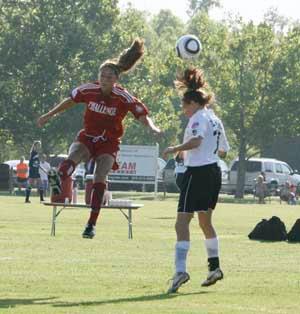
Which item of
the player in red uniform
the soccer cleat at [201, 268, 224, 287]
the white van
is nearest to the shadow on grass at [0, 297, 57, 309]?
the soccer cleat at [201, 268, 224, 287]

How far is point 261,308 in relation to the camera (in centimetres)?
1042

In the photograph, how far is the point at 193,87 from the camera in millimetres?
12266

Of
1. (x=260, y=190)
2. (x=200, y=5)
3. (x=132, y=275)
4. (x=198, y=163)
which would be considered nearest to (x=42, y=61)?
(x=260, y=190)

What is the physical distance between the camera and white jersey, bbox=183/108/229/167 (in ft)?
39.4

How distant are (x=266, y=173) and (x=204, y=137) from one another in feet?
193

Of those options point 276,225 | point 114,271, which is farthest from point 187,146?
Answer: point 276,225

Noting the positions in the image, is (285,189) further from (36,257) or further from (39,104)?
(36,257)

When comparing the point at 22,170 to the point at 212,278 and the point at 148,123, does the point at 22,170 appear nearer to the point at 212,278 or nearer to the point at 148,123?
the point at 148,123

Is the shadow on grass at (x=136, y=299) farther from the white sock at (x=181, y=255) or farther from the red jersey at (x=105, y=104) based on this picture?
the red jersey at (x=105, y=104)

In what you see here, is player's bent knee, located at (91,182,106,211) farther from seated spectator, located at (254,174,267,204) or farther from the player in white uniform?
seated spectator, located at (254,174,267,204)

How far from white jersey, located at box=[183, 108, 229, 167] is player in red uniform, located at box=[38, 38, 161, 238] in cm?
138

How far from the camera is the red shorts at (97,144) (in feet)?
46.9

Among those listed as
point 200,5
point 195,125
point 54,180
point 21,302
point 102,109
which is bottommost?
point 21,302

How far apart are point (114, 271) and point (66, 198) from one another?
319 inches
